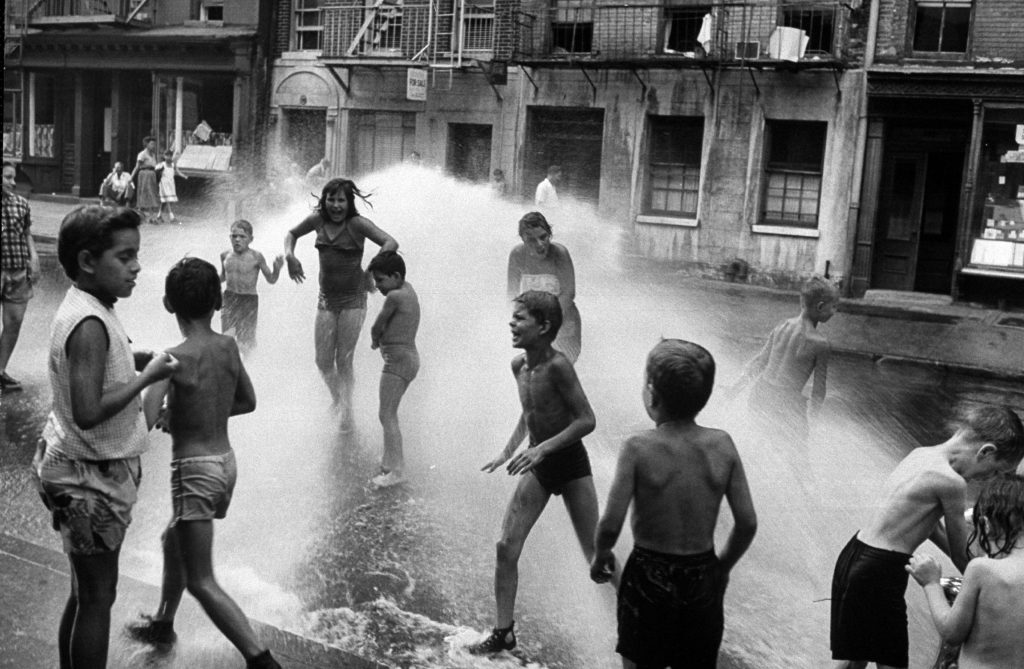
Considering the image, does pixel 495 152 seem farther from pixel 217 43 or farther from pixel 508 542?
pixel 508 542

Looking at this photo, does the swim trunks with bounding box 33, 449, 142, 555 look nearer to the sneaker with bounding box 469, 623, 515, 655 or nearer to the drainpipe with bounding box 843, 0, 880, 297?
the sneaker with bounding box 469, 623, 515, 655

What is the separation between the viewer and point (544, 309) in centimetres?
471

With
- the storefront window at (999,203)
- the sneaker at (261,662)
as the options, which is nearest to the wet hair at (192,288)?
the sneaker at (261,662)

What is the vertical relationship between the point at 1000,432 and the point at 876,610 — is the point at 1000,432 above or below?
above

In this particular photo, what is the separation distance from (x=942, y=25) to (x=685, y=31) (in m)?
5.17

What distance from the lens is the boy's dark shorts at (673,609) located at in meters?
3.53

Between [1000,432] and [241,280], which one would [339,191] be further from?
[1000,432]

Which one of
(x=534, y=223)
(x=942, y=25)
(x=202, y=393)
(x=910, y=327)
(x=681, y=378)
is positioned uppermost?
(x=942, y=25)

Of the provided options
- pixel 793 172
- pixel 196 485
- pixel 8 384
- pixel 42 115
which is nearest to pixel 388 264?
pixel 196 485

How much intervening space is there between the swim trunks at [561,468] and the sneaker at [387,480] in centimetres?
238

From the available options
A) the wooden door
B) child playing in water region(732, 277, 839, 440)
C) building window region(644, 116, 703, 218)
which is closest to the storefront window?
the wooden door

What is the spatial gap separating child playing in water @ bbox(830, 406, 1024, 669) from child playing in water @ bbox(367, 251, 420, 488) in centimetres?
363

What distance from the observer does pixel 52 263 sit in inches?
666

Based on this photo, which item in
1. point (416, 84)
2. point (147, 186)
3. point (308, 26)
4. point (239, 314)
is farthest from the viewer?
point (308, 26)
